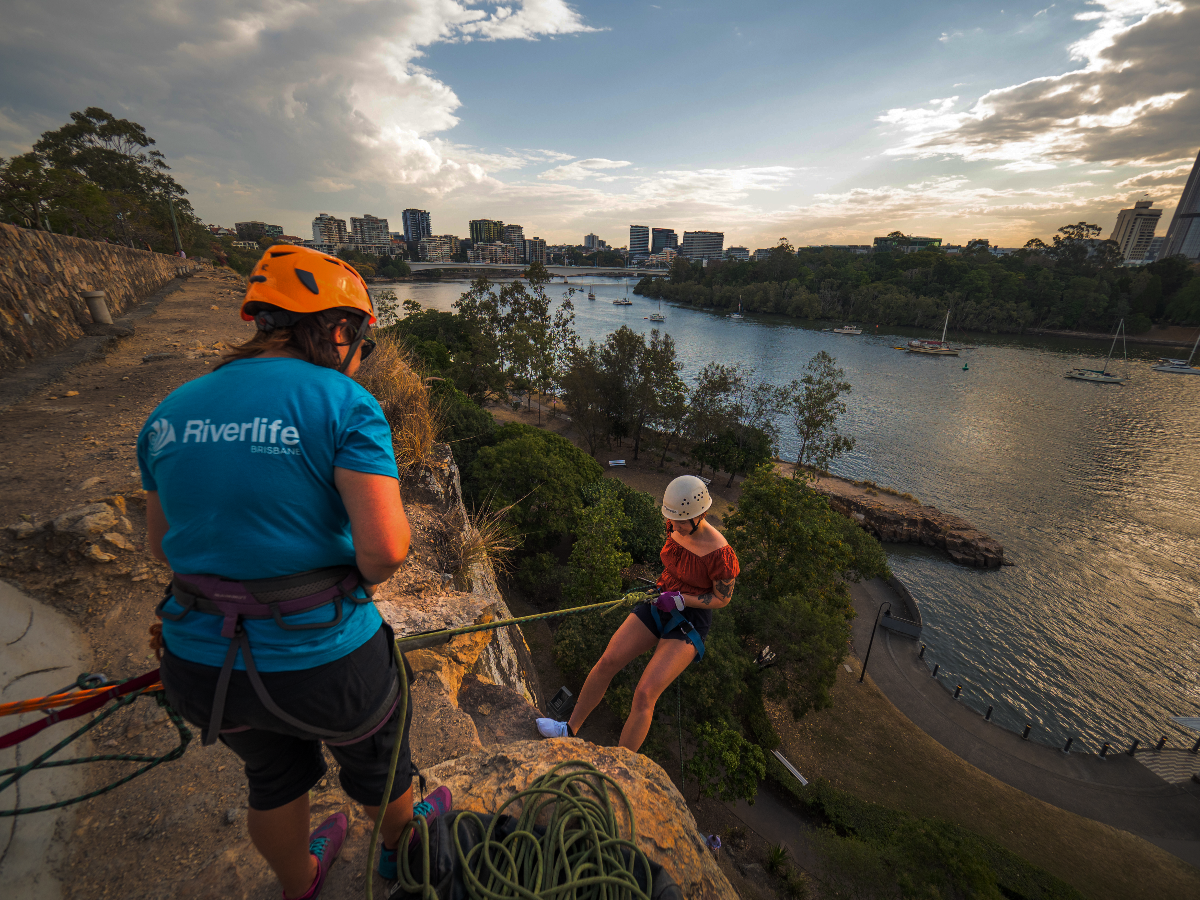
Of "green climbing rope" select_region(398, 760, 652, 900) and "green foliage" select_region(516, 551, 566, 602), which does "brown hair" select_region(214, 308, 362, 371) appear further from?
"green foliage" select_region(516, 551, 566, 602)

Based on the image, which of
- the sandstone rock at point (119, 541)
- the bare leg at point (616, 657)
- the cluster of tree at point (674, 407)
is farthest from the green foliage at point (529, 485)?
the cluster of tree at point (674, 407)

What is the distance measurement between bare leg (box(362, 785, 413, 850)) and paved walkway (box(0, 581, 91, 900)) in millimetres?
1605

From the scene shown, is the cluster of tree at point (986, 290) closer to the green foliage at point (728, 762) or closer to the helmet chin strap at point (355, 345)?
the green foliage at point (728, 762)

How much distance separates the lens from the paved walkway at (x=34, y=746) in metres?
2.18

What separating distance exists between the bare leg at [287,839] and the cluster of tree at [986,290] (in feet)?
337

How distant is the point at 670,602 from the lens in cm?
378

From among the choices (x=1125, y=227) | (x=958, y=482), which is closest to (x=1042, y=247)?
(x=958, y=482)

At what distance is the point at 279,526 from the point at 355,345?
0.66m

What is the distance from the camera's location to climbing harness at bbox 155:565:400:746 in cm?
126

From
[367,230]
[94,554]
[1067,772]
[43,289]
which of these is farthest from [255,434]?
[367,230]

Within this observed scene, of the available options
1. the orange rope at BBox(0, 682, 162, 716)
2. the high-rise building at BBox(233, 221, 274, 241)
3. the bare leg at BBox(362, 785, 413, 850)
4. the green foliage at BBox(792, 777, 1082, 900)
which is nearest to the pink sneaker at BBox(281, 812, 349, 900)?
the bare leg at BBox(362, 785, 413, 850)

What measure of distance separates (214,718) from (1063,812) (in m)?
22.6

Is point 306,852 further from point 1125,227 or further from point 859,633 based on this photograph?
point 1125,227

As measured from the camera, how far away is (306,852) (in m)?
1.83
